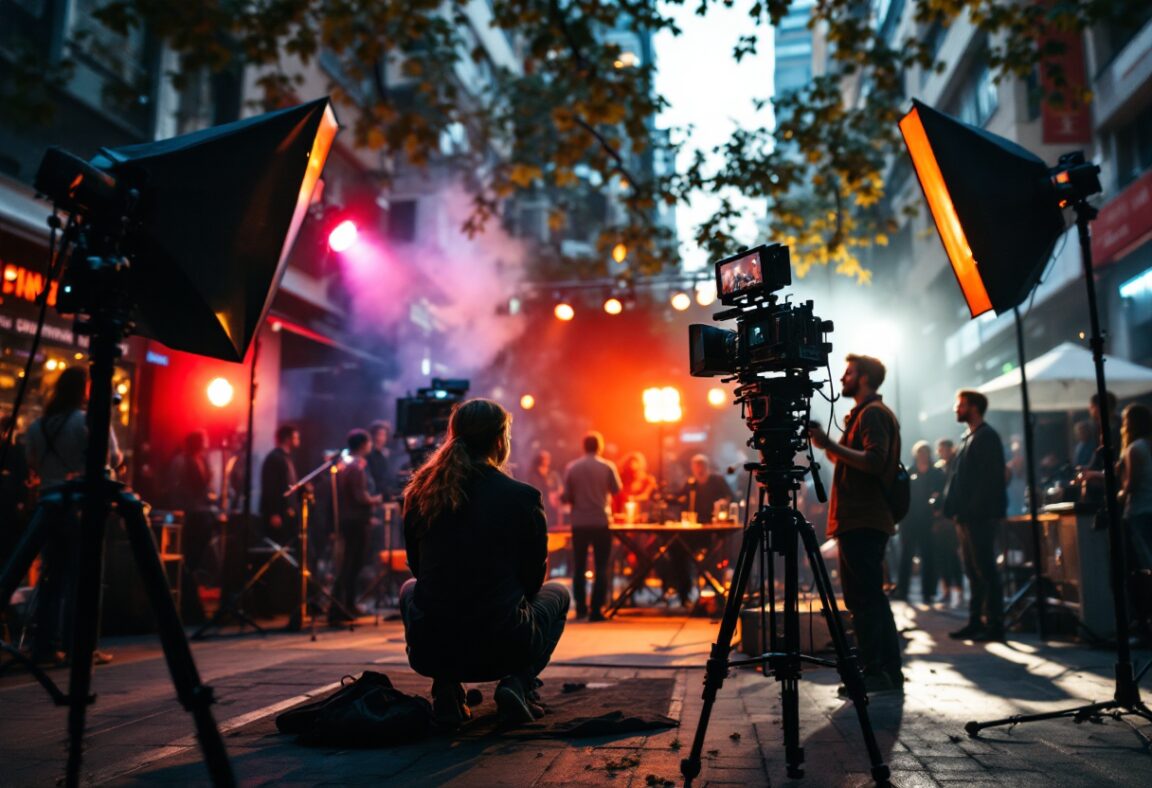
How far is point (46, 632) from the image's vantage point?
21.5ft

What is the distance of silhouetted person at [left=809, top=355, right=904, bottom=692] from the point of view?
5371 millimetres

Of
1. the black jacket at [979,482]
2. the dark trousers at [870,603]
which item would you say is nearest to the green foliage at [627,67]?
the black jacket at [979,482]

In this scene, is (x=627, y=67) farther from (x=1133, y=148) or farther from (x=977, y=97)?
(x=977, y=97)

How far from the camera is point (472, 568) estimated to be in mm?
4129

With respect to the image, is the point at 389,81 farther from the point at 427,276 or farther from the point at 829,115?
the point at 829,115

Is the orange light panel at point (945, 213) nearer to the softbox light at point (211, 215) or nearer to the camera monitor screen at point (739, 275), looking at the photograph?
the camera monitor screen at point (739, 275)

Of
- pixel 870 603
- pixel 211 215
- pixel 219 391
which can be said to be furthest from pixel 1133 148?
pixel 211 215

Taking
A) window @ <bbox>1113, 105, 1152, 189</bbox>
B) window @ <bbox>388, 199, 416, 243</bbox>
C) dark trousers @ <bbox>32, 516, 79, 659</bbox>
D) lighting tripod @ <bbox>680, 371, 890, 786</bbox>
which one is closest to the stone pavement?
lighting tripod @ <bbox>680, 371, 890, 786</bbox>

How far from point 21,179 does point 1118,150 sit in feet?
54.7

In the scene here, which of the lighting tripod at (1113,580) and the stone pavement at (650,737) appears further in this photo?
the lighting tripod at (1113,580)

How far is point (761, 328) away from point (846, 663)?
1379mm

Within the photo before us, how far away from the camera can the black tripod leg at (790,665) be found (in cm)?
342

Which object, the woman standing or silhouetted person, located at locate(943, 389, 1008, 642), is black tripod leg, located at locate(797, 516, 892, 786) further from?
the woman standing

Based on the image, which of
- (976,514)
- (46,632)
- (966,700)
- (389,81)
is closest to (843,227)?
(976,514)
